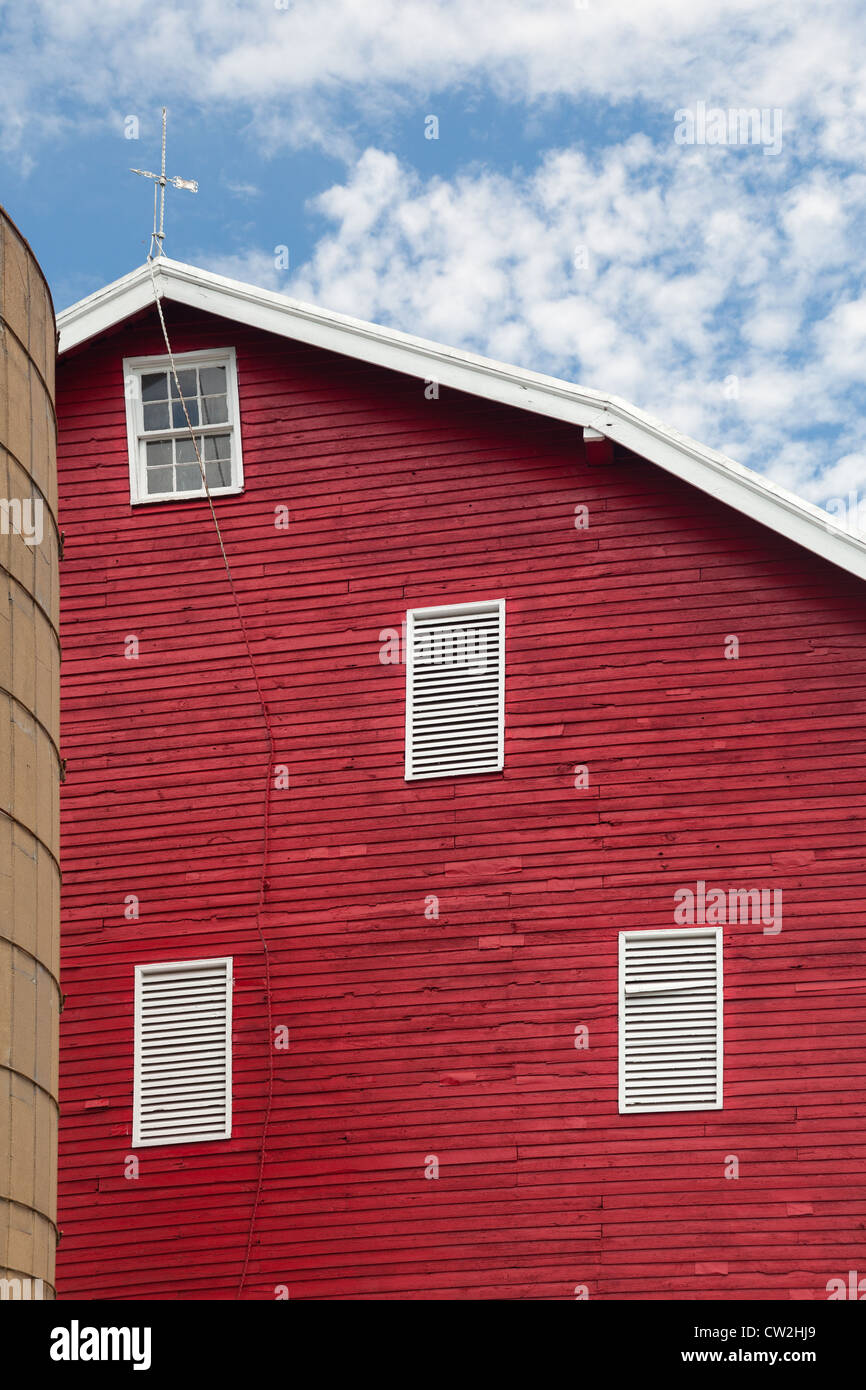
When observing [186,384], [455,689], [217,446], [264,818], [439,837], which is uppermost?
[186,384]

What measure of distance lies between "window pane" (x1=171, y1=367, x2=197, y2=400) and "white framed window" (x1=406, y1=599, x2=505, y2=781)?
3727 millimetres

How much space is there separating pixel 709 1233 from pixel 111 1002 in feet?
21.3

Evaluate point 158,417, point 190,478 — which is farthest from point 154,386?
point 190,478

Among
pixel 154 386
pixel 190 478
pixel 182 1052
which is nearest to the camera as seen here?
pixel 182 1052

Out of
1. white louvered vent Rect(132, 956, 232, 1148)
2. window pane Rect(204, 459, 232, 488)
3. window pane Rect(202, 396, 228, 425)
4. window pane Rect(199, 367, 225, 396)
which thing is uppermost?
window pane Rect(199, 367, 225, 396)

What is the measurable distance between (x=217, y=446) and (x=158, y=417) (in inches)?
31.1

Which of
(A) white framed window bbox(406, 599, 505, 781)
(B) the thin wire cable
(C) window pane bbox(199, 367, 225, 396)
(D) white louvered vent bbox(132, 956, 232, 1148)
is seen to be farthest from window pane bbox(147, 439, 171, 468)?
(D) white louvered vent bbox(132, 956, 232, 1148)

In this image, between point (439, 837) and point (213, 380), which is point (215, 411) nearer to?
point (213, 380)

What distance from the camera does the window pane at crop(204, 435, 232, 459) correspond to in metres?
21.1

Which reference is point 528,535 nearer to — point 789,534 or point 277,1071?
point 789,534

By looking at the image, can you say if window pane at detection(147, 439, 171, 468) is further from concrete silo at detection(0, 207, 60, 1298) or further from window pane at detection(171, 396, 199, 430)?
concrete silo at detection(0, 207, 60, 1298)

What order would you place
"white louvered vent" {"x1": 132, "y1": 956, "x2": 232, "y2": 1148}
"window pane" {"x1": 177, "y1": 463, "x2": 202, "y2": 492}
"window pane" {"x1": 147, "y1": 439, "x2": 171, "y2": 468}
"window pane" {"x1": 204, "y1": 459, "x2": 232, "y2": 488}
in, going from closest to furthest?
1. "white louvered vent" {"x1": 132, "y1": 956, "x2": 232, "y2": 1148}
2. "window pane" {"x1": 204, "y1": 459, "x2": 232, "y2": 488}
3. "window pane" {"x1": 177, "y1": 463, "x2": 202, "y2": 492}
4. "window pane" {"x1": 147, "y1": 439, "x2": 171, "y2": 468}

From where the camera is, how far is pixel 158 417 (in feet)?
Result: 70.0

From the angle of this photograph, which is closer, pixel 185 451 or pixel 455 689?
pixel 455 689
